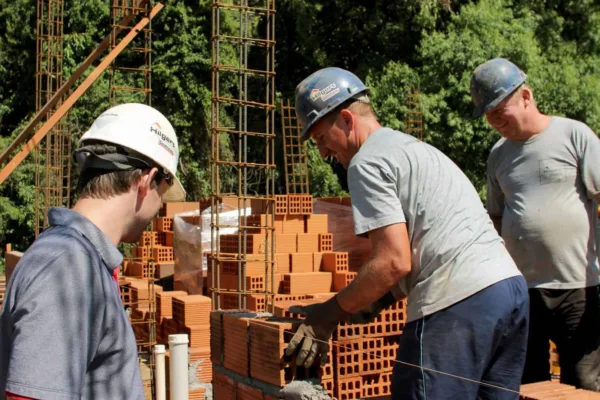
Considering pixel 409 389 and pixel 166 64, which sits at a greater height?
pixel 166 64

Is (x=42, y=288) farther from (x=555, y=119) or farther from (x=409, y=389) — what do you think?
(x=555, y=119)

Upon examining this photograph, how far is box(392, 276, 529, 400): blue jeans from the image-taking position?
2422mm

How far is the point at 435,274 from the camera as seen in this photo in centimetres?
246

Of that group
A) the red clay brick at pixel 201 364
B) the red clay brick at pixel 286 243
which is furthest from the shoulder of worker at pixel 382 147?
the red clay brick at pixel 286 243

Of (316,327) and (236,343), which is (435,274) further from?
(236,343)

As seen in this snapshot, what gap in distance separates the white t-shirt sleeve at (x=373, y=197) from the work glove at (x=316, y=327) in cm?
34

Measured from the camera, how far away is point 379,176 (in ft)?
8.05

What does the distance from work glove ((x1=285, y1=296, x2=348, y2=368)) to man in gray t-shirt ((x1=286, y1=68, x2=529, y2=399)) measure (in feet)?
0.09

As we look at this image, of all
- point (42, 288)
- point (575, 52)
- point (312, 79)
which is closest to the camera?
point (42, 288)

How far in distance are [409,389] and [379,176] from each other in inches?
27.5

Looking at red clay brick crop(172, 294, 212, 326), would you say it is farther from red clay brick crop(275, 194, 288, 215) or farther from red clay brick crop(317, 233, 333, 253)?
red clay brick crop(317, 233, 333, 253)

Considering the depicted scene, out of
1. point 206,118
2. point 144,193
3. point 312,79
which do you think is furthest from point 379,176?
point 206,118

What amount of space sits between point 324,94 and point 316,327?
33.0 inches

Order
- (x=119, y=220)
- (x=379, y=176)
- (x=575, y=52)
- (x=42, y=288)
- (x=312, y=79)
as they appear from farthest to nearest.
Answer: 1. (x=575, y=52)
2. (x=312, y=79)
3. (x=379, y=176)
4. (x=119, y=220)
5. (x=42, y=288)
